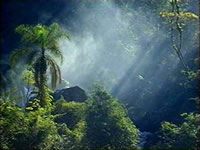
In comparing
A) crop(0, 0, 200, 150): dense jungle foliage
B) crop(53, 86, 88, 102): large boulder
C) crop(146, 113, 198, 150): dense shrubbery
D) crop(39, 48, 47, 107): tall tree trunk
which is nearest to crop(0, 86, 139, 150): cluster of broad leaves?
crop(0, 0, 200, 150): dense jungle foliage

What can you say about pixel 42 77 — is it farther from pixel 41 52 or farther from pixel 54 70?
pixel 41 52

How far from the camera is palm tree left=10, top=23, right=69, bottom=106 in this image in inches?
803

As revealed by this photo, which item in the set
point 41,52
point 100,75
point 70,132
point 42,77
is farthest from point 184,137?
point 100,75

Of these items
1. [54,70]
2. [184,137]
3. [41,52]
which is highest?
[41,52]

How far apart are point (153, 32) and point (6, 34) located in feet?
53.8

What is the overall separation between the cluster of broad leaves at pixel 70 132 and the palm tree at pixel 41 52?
158 cm

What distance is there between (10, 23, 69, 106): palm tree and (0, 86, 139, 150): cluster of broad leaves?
1577 mm

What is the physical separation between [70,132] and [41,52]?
427 cm

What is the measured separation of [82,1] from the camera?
1965 inches

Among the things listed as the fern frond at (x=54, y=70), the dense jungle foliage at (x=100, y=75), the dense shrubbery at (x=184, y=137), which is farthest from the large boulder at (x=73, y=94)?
the dense shrubbery at (x=184, y=137)

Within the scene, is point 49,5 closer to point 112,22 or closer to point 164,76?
point 112,22

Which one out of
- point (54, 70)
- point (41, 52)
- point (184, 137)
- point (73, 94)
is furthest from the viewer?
point (73, 94)

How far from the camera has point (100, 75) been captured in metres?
47.0

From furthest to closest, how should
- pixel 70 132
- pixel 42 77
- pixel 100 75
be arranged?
pixel 100 75
pixel 42 77
pixel 70 132
